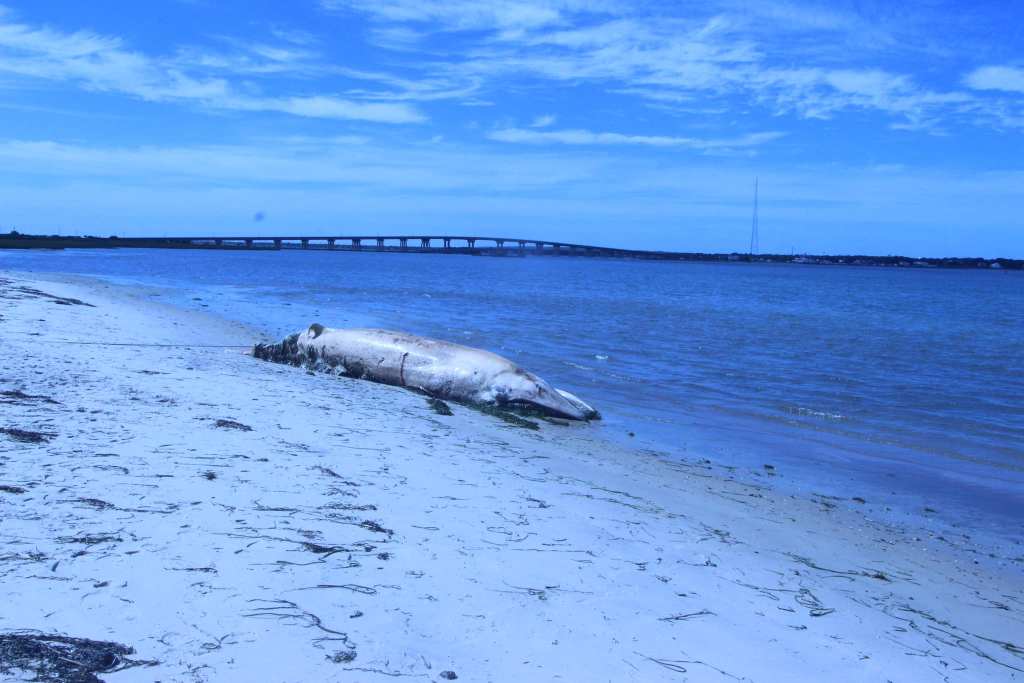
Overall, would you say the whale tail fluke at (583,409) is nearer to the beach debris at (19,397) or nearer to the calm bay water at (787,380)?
the calm bay water at (787,380)

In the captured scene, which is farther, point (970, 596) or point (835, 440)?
point (835, 440)

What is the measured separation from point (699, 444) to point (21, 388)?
24.1 ft

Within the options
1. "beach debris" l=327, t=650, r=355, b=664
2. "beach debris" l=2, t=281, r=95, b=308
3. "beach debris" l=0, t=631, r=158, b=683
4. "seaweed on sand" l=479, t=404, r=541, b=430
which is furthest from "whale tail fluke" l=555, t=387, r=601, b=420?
"beach debris" l=2, t=281, r=95, b=308

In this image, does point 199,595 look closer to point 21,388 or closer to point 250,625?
point 250,625

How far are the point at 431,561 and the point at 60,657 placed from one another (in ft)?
5.90

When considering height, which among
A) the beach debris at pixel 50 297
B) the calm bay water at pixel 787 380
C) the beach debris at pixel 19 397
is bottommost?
the calm bay water at pixel 787 380

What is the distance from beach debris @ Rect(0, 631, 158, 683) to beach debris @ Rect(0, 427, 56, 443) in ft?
9.44

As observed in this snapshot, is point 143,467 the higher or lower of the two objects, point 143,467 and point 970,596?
the higher

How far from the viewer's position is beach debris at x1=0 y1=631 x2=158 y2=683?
2.78 meters

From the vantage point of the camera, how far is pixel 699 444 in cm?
973

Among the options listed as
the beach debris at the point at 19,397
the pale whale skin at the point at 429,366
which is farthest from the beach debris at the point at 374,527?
the pale whale skin at the point at 429,366

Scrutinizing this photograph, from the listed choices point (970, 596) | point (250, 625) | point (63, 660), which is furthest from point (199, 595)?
point (970, 596)

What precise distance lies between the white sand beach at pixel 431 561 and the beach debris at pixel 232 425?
55 mm

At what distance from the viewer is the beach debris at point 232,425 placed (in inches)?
261
